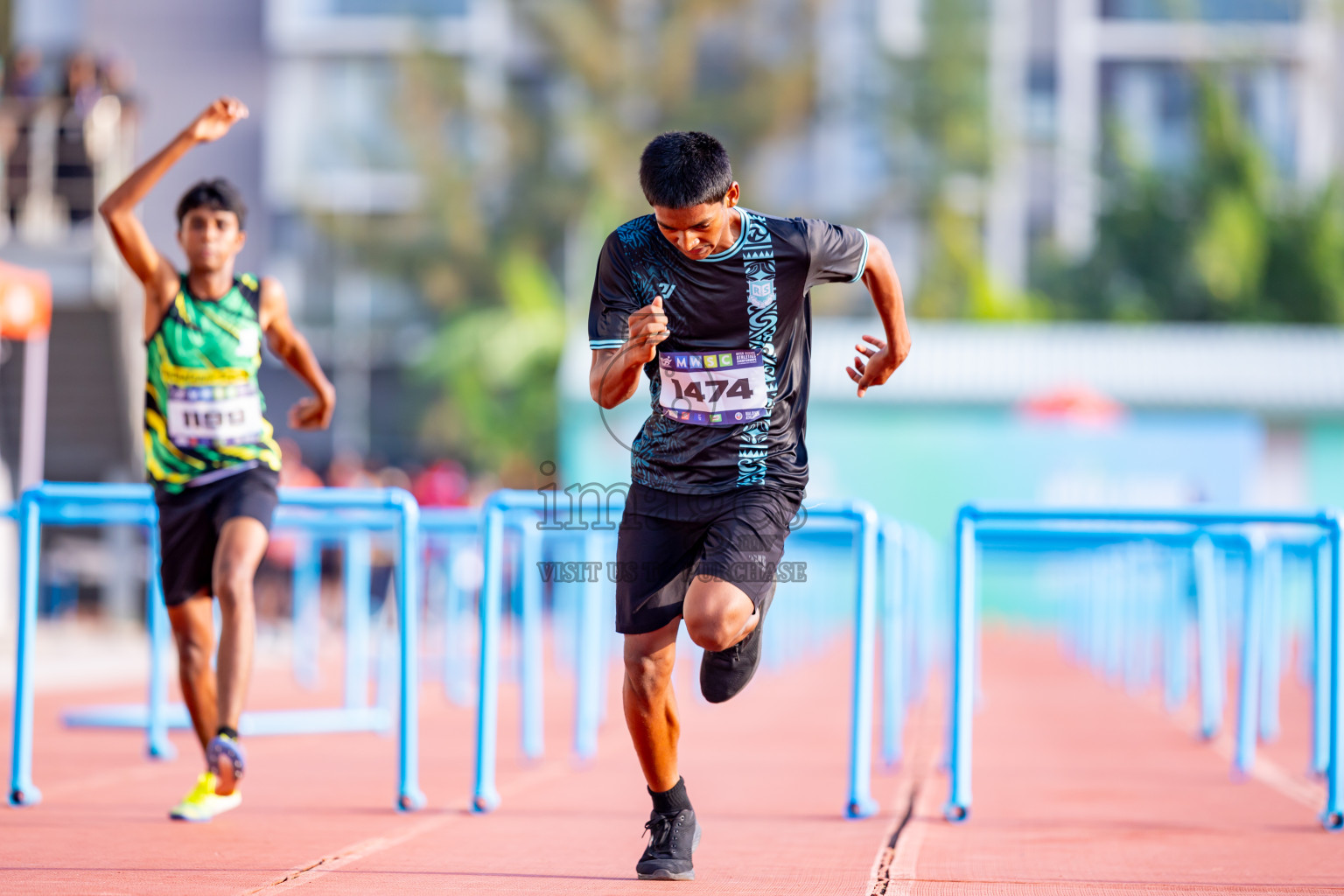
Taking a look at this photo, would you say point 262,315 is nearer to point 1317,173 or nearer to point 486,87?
point 486,87

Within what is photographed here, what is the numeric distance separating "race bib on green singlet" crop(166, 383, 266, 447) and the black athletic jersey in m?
1.72

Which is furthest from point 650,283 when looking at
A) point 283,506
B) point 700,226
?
point 283,506

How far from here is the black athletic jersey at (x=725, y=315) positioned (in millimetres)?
4465

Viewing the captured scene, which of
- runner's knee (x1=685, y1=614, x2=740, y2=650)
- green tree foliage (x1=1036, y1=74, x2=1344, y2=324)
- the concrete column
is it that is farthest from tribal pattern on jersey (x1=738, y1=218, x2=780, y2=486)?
the concrete column

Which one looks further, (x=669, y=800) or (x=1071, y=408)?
(x=1071, y=408)

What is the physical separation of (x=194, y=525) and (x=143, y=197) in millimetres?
1035

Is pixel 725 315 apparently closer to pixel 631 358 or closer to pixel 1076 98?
pixel 631 358

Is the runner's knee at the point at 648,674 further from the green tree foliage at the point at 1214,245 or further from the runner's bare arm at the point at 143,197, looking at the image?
the green tree foliage at the point at 1214,245

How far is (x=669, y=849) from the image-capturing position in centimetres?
454

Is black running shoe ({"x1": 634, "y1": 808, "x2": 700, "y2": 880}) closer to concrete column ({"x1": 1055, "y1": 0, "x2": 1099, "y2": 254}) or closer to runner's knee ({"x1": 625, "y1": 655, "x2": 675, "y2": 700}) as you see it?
runner's knee ({"x1": 625, "y1": 655, "x2": 675, "y2": 700})

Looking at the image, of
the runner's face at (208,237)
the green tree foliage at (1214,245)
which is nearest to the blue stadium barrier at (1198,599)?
the runner's face at (208,237)

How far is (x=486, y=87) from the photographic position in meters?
40.0

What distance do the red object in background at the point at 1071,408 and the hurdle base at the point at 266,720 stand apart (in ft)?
50.5

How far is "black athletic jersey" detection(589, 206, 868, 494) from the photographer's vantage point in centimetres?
446
